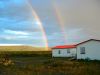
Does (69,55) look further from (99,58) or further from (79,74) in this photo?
(79,74)

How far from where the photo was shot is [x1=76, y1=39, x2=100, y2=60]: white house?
138ft

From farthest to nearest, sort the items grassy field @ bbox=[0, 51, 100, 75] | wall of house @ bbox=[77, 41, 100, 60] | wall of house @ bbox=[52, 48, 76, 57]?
wall of house @ bbox=[52, 48, 76, 57] < wall of house @ bbox=[77, 41, 100, 60] < grassy field @ bbox=[0, 51, 100, 75]

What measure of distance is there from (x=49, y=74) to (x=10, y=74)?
3318 mm

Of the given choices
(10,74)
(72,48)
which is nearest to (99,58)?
(72,48)

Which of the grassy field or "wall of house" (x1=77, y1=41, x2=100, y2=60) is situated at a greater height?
"wall of house" (x1=77, y1=41, x2=100, y2=60)

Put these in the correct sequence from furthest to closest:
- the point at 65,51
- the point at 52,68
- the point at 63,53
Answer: the point at 63,53 → the point at 65,51 → the point at 52,68

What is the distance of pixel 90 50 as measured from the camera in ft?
141

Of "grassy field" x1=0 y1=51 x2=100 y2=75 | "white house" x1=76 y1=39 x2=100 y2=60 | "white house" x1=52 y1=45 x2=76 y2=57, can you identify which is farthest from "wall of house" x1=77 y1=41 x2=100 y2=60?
"white house" x1=52 y1=45 x2=76 y2=57

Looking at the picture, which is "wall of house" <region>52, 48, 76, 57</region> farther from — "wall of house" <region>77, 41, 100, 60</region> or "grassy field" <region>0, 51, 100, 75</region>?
"grassy field" <region>0, 51, 100, 75</region>

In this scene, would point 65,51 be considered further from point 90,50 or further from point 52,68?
point 52,68

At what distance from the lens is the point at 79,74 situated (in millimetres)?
19281

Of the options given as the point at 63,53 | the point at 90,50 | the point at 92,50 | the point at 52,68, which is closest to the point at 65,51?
the point at 63,53

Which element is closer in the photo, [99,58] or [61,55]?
[99,58]

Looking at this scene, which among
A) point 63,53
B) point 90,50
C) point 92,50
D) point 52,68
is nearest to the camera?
point 52,68
